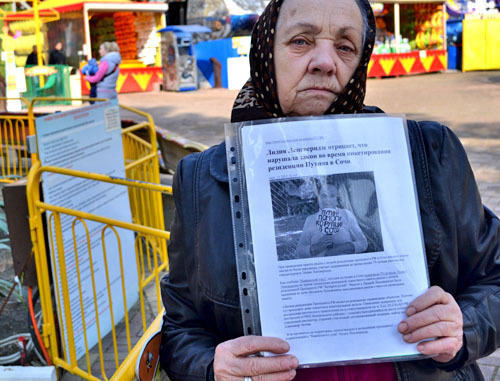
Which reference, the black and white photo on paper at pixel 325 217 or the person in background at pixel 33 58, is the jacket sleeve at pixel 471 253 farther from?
the person in background at pixel 33 58

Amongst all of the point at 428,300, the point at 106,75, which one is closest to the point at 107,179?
the point at 428,300

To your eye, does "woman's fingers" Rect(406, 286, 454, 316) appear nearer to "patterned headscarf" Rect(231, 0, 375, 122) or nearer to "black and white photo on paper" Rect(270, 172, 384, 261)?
"black and white photo on paper" Rect(270, 172, 384, 261)

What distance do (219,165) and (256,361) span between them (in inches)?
18.3

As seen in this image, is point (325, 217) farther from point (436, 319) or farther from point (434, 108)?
point (434, 108)

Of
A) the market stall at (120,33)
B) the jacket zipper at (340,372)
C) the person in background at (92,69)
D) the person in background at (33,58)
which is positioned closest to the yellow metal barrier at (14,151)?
the person in background at (92,69)

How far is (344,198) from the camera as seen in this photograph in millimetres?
1257

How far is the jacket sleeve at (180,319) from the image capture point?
1428 millimetres

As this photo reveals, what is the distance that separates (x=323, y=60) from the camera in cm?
142

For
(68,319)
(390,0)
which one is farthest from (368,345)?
(390,0)

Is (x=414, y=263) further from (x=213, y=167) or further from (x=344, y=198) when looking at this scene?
(x=213, y=167)

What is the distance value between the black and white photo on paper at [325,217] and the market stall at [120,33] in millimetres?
21270

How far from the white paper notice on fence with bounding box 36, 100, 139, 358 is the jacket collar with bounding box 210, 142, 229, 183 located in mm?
2771

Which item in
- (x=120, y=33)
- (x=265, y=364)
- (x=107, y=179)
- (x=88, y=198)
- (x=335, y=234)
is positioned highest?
(x=120, y=33)

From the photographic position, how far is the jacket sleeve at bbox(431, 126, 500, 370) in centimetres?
135
